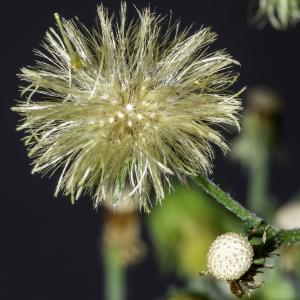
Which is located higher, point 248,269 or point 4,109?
point 4,109

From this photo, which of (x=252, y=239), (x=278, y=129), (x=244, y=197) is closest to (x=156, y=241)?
(x=278, y=129)

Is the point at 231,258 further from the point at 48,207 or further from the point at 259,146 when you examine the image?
the point at 48,207

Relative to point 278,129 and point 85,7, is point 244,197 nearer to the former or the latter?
point 85,7

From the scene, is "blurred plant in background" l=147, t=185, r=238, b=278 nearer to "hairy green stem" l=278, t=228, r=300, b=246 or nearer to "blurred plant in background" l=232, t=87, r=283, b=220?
"blurred plant in background" l=232, t=87, r=283, b=220

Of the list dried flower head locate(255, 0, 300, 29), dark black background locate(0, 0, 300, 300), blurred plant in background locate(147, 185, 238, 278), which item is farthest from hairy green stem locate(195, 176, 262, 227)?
dark black background locate(0, 0, 300, 300)

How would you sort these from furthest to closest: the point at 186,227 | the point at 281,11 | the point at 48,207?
the point at 48,207
the point at 186,227
the point at 281,11

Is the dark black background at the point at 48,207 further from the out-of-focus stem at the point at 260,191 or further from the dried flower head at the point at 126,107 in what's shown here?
the dried flower head at the point at 126,107

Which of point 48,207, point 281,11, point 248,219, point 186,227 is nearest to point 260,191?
point 186,227
